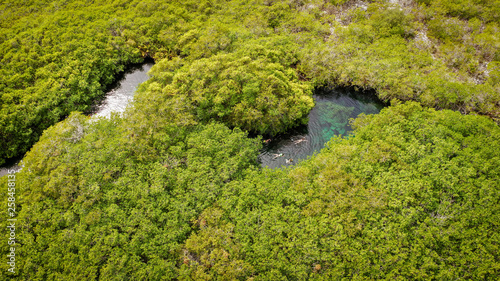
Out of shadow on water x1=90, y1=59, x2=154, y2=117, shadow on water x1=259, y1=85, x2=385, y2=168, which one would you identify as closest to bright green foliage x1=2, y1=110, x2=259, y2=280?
shadow on water x1=259, y1=85, x2=385, y2=168

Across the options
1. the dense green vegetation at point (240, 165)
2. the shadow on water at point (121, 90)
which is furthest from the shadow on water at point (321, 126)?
the shadow on water at point (121, 90)

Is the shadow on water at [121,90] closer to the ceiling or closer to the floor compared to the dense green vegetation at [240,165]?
closer to the ceiling

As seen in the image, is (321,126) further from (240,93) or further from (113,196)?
(113,196)

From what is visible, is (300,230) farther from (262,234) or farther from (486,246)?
(486,246)

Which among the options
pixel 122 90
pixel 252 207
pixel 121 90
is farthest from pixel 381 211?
pixel 121 90

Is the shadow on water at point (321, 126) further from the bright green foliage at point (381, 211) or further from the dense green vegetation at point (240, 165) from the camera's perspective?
the bright green foliage at point (381, 211)

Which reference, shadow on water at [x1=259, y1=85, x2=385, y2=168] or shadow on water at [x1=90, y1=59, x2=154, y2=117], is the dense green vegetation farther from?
shadow on water at [x1=259, y1=85, x2=385, y2=168]
